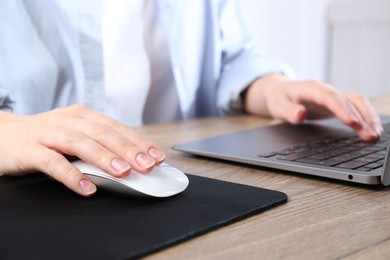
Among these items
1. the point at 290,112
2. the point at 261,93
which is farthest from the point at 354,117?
the point at 261,93

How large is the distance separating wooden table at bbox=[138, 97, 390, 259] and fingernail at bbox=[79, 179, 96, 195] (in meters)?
0.13

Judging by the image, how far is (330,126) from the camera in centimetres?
83

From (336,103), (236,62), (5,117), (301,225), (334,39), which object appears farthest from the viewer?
(334,39)

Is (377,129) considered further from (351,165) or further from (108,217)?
(108,217)

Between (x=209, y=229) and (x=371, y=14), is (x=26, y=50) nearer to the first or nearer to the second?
(x=209, y=229)

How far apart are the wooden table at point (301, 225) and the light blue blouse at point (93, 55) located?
45 centimetres

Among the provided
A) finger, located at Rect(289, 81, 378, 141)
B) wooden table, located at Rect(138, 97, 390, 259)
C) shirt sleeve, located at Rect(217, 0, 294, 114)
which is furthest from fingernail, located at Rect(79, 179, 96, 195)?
shirt sleeve, located at Rect(217, 0, 294, 114)

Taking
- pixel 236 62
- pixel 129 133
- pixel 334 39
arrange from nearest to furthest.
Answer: pixel 129 133 → pixel 236 62 → pixel 334 39

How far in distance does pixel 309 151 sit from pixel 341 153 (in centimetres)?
4

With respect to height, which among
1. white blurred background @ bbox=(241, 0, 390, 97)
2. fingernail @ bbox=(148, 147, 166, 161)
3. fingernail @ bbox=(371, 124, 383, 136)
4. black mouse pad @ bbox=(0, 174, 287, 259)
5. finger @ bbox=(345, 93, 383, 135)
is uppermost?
fingernail @ bbox=(148, 147, 166, 161)

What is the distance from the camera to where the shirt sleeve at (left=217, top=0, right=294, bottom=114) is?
112cm

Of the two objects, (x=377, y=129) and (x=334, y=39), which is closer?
(x=377, y=129)

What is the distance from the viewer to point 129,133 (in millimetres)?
543

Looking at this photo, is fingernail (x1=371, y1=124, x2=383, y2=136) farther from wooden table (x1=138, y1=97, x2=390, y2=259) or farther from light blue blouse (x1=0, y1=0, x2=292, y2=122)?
light blue blouse (x1=0, y1=0, x2=292, y2=122)
